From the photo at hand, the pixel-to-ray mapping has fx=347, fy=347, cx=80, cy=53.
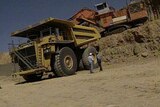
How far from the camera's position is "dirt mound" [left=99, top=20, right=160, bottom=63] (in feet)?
75.2

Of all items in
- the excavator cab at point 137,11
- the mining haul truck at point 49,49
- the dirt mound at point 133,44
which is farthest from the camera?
the excavator cab at point 137,11

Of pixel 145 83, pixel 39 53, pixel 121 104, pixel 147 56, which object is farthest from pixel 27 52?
pixel 121 104

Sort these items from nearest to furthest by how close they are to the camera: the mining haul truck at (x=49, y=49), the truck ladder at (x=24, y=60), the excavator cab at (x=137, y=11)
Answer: the mining haul truck at (x=49, y=49) < the truck ladder at (x=24, y=60) < the excavator cab at (x=137, y=11)

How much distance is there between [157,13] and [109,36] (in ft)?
13.3

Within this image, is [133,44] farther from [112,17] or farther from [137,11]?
[112,17]

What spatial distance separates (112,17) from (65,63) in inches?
447

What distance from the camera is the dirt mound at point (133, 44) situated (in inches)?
902

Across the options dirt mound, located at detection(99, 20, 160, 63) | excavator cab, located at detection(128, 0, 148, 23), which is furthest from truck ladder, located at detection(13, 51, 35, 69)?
excavator cab, located at detection(128, 0, 148, 23)

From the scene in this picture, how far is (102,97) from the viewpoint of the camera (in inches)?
382

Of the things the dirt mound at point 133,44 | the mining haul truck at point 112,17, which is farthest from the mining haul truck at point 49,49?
the mining haul truck at point 112,17

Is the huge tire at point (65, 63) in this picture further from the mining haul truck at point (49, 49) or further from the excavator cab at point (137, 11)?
the excavator cab at point (137, 11)

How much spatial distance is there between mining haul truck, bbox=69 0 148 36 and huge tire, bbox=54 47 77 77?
317 inches

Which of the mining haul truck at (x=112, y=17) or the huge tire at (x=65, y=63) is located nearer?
the huge tire at (x=65, y=63)

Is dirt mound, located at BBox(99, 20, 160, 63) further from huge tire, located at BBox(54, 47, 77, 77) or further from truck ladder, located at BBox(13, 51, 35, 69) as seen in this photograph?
truck ladder, located at BBox(13, 51, 35, 69)
